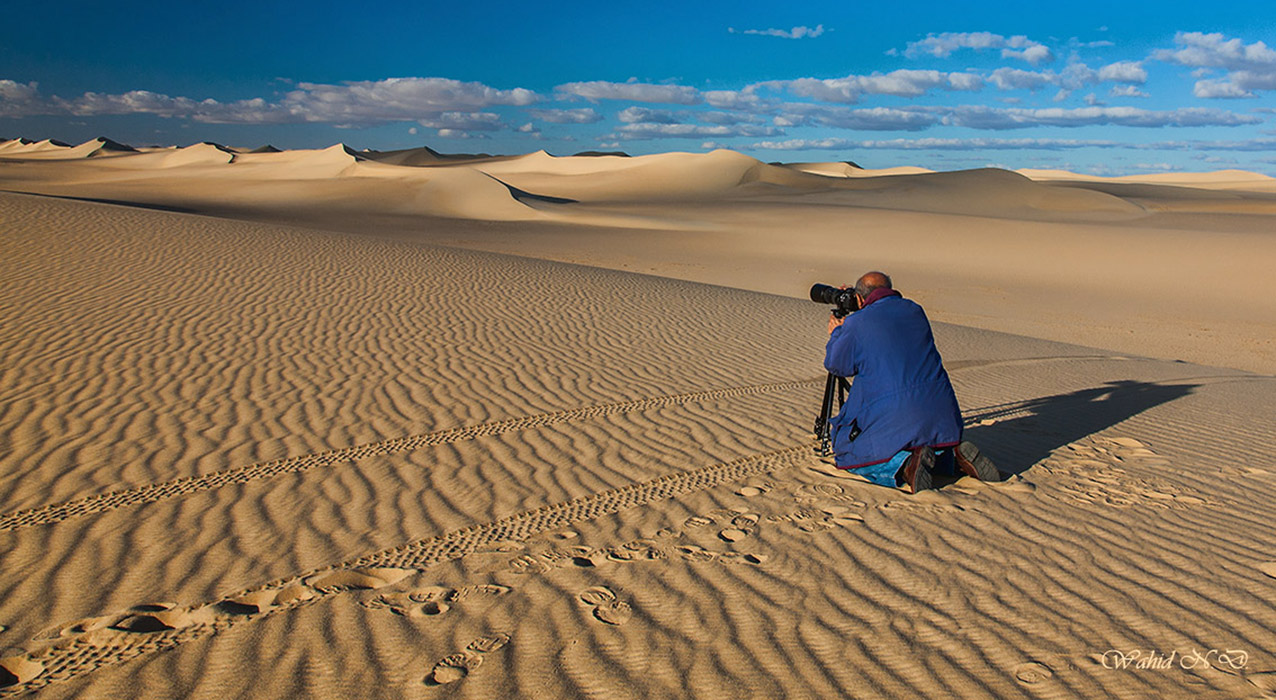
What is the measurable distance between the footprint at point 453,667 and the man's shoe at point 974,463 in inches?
125

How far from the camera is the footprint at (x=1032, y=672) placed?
2916 mm

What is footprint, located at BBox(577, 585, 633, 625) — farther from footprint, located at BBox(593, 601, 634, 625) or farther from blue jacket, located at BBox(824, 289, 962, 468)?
blue jacket, located at BBox(824, 289, 962, 468)

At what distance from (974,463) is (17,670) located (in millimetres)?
4636

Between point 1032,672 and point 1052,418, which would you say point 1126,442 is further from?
point 1032,672

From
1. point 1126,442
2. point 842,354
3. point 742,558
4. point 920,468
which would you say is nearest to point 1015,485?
point 920,468

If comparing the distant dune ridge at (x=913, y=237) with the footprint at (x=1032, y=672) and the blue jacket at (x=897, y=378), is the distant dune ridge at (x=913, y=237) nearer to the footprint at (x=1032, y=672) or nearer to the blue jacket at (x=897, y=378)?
the blue jacket at (x=897, y=378)

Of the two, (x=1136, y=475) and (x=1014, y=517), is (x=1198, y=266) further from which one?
(x=1014, y=517)

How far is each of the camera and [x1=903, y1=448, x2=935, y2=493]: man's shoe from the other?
940 mm

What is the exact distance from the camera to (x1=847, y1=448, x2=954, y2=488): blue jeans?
4801mm

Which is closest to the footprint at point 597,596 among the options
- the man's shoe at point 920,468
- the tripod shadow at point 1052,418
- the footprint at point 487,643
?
the footprint at point 487,643

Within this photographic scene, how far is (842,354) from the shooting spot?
482 cm

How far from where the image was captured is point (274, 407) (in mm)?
6402

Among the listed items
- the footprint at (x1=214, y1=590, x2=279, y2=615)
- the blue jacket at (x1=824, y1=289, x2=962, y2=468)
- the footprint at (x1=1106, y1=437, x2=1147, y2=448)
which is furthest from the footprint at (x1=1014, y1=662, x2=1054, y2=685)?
the footprint at (x1=1106, y1=437, x2=1147, y2=448)

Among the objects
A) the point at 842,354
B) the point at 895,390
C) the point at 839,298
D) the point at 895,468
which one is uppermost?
the point at 839,298
